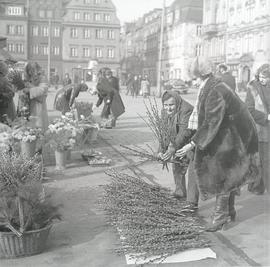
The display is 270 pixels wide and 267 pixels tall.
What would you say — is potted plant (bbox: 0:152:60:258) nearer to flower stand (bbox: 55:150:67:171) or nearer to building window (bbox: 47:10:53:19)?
flower stand (bbox: 55:150:67:171)

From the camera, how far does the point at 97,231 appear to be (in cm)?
421

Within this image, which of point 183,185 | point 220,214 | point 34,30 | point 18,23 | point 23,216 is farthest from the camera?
point 18,23

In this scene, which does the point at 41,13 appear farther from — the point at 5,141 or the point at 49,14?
the point at 5,141

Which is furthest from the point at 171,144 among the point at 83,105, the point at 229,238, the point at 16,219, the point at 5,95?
the point at 83,105

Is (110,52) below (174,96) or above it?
above

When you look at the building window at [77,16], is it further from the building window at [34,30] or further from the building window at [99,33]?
the building window at [34,30]

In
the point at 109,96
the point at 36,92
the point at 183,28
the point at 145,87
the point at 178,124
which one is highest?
the point at 183,28

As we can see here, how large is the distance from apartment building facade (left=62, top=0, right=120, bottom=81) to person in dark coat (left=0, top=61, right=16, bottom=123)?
1808 millimetres

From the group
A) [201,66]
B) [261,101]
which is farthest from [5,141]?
[261,101]

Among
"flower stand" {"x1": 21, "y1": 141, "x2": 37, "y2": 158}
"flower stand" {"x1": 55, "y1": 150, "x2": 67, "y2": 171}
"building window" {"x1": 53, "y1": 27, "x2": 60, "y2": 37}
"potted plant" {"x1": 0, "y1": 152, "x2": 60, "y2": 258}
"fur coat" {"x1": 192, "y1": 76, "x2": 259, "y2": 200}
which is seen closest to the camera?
"potted plant" {"x1": 0, "y1": 152, "x2": 60, "y2": 258}

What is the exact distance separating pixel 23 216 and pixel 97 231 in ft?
3.09

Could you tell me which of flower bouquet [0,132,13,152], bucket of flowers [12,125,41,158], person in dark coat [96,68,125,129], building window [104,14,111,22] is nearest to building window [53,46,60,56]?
person in dark coat [96,68,125,129]

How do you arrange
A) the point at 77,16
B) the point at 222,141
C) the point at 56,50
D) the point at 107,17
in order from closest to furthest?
the point at 222,141 → the point at 107,17 → the point at 77,16 → the point at 56,50

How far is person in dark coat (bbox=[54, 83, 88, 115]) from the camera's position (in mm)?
8880
